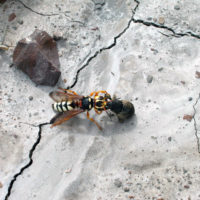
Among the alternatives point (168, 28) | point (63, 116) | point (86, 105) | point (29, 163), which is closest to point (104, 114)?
point (86, 105)

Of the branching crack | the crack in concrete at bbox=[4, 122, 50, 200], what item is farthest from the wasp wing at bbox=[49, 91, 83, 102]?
the branching crack

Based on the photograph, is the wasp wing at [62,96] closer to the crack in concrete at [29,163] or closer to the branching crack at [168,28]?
the crack in concrete at [29,163]

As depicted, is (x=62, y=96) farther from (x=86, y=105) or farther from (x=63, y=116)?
(x=86, y=105)

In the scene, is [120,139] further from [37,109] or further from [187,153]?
[37,109]

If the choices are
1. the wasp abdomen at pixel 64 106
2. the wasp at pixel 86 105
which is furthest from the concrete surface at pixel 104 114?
the wasp abdomen at pixel 64 106

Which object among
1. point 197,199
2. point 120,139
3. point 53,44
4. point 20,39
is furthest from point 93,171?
point 20,39

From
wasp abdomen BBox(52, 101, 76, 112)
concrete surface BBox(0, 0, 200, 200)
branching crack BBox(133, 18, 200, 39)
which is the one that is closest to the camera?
concrete surface BBox(0, 0, 200, 200)

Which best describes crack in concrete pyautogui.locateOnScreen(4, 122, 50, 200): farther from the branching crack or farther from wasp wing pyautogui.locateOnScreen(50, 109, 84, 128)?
the branching crack
